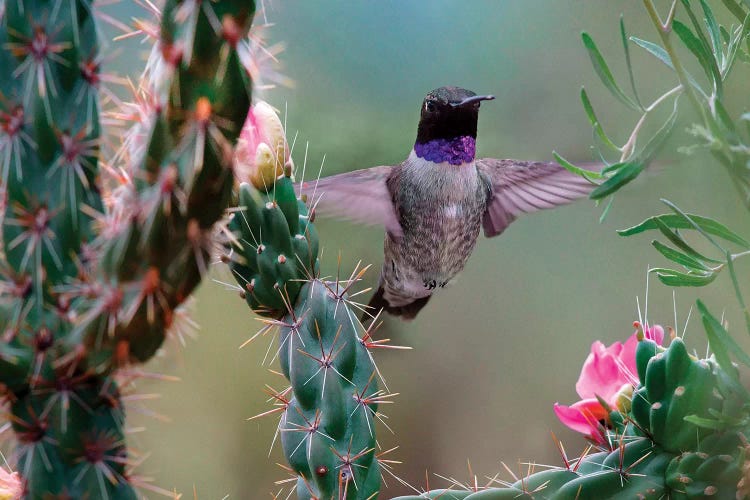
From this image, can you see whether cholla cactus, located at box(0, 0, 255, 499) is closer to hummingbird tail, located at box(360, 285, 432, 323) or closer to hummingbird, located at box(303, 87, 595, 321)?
hummingbird, located at box(303, 87, 595, 321)

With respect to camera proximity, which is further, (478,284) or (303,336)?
(478,284)

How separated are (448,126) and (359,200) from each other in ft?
0.66

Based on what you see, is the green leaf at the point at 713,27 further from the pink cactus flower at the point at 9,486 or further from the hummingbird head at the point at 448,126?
the pink cactus flower at the point at 9,486

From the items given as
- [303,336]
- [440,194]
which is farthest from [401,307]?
[303,336]

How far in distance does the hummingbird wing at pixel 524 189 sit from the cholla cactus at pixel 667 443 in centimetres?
69

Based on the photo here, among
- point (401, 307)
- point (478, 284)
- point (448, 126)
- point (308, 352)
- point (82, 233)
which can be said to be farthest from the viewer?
point (478, 284)

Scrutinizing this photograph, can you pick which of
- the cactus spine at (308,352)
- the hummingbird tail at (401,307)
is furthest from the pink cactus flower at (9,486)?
the hummingbird tail at (401,307)

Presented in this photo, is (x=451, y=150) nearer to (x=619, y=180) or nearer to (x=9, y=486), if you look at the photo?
(x=619, y=180)

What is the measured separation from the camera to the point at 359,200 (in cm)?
157

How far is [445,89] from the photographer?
150 cm

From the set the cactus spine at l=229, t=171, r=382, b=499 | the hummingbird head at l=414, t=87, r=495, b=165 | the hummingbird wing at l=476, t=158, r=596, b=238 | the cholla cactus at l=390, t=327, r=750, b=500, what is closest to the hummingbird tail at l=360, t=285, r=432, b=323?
the hummingbird wing at l=476, t=158, r=596, b=238

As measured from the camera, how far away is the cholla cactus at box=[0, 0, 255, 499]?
0.72 meters

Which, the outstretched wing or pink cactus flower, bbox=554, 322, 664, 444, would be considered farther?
the outstretched wing

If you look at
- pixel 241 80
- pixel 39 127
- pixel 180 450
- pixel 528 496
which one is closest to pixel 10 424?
pixel 39 127
